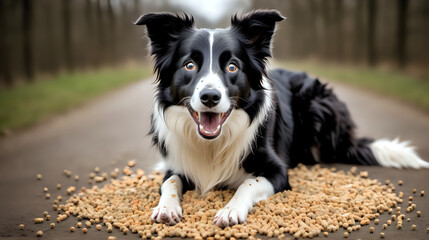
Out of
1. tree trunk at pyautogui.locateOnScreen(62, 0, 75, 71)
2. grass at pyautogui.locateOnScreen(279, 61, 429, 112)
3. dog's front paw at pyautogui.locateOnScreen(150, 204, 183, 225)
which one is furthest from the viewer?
tree trunk at pyautogui.locateOnScreen(62, 0, 75, 71)

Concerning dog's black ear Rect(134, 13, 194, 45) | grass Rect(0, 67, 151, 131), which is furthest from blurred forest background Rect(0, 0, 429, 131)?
dog's black ear Rect(134, 13, 194, 45)

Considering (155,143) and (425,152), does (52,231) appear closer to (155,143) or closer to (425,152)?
(155,143)

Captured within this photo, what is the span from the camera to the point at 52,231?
3.62 meters

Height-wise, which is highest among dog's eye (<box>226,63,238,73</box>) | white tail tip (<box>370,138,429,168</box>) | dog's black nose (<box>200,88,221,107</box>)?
dog's eye (<box>226,63,238,73</box>)

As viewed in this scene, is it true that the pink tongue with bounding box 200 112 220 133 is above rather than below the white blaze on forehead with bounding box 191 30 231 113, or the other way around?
below

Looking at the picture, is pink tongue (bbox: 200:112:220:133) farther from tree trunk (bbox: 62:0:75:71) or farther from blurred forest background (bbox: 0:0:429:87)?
tree trunk (bbox: 62:0:75:71)

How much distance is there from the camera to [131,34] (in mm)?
23766

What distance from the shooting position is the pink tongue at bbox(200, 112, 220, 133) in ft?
11.8

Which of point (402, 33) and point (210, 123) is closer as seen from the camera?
point (210, 123)

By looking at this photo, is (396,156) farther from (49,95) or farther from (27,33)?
(27,33)

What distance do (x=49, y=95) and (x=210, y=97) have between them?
8737 millimetres

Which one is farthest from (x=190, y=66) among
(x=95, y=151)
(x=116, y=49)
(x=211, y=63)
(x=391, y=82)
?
(x=116, y=49)

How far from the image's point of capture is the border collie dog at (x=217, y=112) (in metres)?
3.58

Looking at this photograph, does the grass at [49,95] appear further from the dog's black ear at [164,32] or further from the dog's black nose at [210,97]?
the dog's black nose at [210,97]
